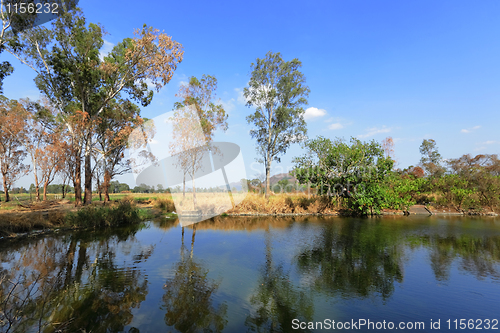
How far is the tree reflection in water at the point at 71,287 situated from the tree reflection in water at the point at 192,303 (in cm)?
71

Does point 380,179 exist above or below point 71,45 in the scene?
below

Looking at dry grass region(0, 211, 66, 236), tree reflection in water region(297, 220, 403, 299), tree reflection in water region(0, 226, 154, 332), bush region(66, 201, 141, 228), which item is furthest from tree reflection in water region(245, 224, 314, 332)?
dry grass region(0, 211, 66, 236)

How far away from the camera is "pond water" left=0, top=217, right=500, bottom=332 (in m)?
4.80

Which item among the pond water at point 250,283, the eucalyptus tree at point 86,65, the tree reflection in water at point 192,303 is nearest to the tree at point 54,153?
the eucalyptus tree at point 86,65

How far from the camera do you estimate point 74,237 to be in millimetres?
11516

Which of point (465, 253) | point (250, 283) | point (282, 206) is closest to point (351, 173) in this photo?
point (282, 206)

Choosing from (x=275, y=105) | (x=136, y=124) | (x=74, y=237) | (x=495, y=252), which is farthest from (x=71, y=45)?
(x=495, y=252)

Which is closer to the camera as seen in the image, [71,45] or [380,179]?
[71,45]

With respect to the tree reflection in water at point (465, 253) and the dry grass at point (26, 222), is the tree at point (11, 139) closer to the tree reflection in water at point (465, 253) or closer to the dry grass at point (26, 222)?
the dry grass at point (26, 222)

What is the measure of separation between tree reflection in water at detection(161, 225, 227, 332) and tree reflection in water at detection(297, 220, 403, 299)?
2783 millimetres

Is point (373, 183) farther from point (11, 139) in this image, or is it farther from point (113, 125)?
point (11, 139)

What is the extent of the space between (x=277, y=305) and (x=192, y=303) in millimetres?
1929

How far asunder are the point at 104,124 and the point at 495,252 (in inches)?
1156

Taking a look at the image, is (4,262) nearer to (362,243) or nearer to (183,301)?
(183,301)
